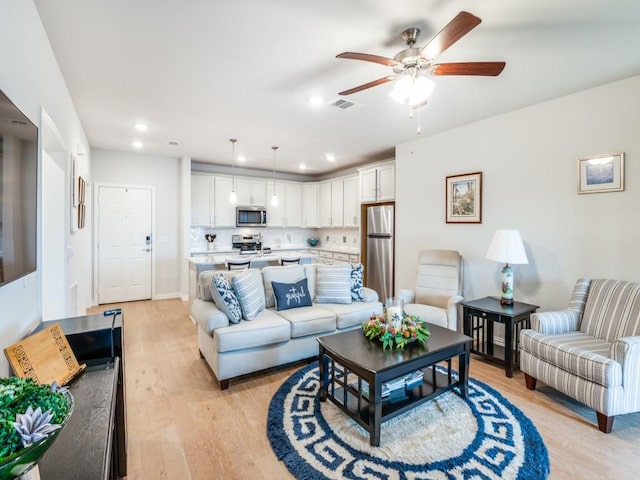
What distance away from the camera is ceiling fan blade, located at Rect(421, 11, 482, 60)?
1499 millimetres

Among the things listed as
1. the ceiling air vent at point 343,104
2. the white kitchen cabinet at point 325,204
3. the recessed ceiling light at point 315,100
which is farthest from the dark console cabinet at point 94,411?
the white kitchen cabinet at point 325,204

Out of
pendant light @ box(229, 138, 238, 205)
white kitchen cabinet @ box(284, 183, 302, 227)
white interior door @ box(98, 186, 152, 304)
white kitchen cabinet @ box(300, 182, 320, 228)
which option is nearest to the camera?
pendant light @ box(229, 138, 238, 205)

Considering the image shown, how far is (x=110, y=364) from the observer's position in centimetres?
165

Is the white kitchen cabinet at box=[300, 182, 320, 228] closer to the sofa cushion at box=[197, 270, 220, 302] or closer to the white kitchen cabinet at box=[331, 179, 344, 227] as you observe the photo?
the white kitchen cabinet at box=[331, 179, 344, 227]

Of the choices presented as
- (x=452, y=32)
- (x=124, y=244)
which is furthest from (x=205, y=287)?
(x=124, y=244)

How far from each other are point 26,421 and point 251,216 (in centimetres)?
598

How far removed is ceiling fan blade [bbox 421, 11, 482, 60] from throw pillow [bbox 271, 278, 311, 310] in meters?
2.41

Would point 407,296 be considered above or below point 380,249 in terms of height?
below

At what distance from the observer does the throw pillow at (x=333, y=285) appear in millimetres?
3561

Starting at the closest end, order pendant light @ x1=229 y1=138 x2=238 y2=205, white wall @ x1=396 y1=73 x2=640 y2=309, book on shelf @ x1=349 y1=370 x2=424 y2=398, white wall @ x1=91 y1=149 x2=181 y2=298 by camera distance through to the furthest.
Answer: book on shelf @ x1=349 y1=370 x2=424 y2=398 → white wall @ x1=396 y1=73 x2=640 y2=309 → pendant light @ x1=229 y1=138 x2=238 y2=205 → white wall @ x1=91 y1=149 x2=181 y2=298

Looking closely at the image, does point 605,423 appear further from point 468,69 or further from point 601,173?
point 468,69

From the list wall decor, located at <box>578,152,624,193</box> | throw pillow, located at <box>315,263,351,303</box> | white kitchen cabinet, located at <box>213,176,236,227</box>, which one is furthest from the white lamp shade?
white kitchen cabinet, located at <box>213,176,236,227</box>

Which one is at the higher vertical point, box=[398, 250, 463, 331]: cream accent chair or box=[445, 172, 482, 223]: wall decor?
box=[445, 172, 482, 223]: wall decor

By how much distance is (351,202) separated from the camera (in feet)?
20.5
